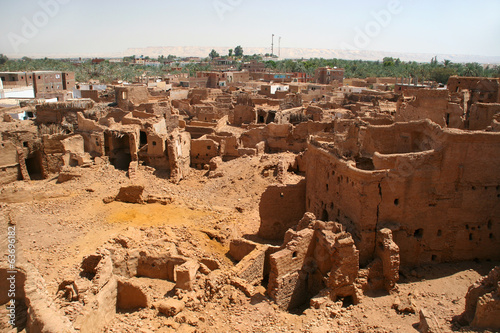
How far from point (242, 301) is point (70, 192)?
12.0 metres

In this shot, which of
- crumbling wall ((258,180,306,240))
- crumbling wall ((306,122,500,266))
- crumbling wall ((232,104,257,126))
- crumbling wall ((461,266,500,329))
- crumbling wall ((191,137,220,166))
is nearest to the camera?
crumbling wall ((461,266,500,329))

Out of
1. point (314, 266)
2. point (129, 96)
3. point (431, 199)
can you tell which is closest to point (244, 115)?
point (129, 96)

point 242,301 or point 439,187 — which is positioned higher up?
point 439,187

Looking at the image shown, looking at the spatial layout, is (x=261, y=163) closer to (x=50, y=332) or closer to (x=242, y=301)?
(x=242, y=301)

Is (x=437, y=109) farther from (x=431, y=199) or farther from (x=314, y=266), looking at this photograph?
(x=314, y=266)

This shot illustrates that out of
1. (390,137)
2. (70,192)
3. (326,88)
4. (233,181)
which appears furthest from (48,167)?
(326,88)

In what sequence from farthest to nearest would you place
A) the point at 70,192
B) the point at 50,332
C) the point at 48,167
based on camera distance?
the point at 48,167, the point at 70,192, the point at 50,332

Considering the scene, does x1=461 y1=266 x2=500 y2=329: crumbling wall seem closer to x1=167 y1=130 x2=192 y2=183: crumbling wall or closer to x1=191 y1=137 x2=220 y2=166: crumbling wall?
x1=167 y1=130 x2=192 y2=183: crumbling wall

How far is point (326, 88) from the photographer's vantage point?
63.1 metres


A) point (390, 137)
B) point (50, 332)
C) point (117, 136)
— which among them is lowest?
point (50, 332)

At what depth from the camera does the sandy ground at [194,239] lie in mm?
11836

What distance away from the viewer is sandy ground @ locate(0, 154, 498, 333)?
11836 mm

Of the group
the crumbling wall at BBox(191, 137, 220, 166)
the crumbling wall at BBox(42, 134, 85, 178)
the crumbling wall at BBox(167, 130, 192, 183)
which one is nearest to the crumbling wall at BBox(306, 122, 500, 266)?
the crumbling wall at BBox(167, 130, 192, 183)

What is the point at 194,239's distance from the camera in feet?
52.4
